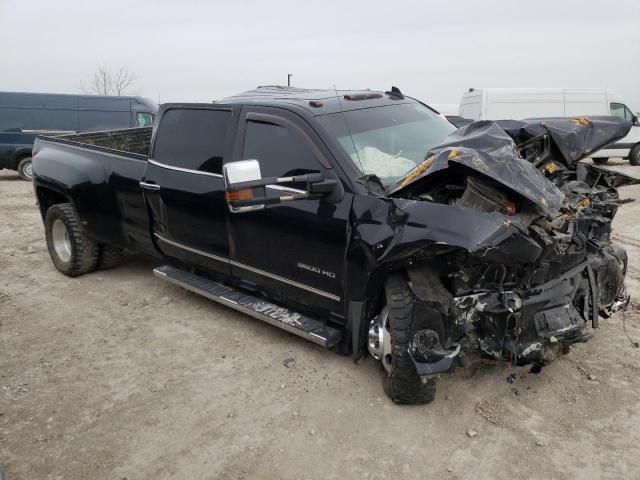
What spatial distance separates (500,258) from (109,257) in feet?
14.4

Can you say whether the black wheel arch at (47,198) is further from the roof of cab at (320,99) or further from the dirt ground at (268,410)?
the roof of cab at (320,99)

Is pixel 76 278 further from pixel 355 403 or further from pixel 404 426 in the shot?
pixel 404 426

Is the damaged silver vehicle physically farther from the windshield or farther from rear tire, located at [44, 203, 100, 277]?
rear tire, located at [44, 203, 100, 277]

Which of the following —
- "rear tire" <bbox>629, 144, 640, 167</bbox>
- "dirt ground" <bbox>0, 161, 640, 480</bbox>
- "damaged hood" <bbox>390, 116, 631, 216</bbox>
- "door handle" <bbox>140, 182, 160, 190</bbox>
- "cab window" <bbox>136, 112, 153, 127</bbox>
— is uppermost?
"cab window" <bbox>136, 112, 153, 127</bbox>

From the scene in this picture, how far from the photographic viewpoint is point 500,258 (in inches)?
103

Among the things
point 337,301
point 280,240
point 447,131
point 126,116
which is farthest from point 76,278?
point 126,116

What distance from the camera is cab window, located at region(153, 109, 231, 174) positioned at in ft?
13.1

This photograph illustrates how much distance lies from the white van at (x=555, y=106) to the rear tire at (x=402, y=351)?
42.8ft

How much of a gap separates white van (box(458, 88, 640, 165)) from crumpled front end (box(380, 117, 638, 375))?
12.7m

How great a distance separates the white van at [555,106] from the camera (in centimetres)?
1461

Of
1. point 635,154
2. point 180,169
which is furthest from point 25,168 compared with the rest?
point 635,154

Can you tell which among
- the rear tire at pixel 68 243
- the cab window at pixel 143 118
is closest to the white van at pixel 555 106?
the cab window at pixel 143 118

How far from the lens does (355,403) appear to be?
325 cm

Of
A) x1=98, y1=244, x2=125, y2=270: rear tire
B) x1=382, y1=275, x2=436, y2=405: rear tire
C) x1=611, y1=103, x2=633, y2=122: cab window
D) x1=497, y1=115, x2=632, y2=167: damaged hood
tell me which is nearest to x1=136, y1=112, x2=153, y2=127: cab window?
x1=98, y1=244, x2=125, y2=270: rear tire
